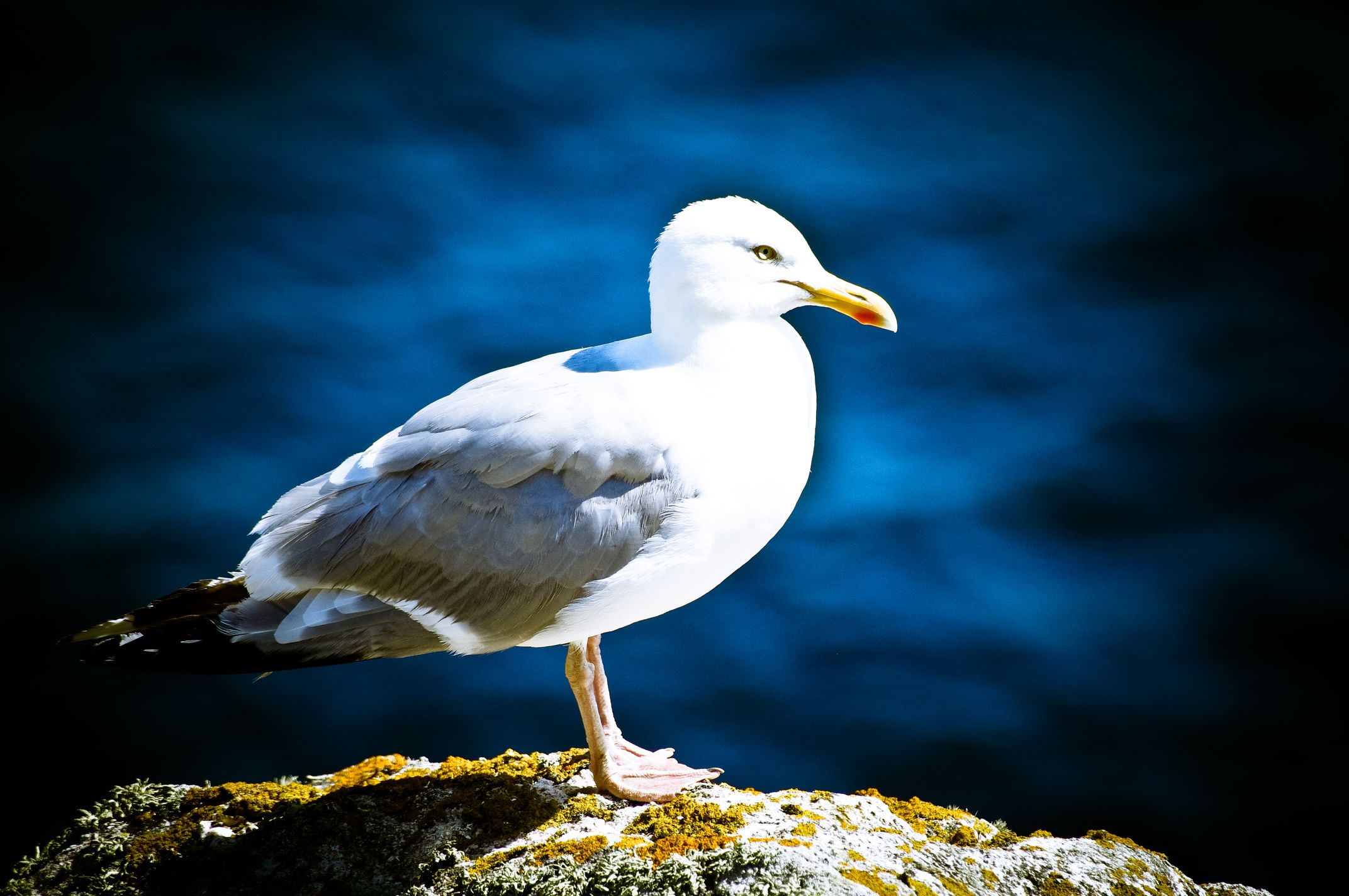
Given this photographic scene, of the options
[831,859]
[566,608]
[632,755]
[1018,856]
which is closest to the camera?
[831,859]

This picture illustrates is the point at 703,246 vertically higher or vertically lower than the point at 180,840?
higher

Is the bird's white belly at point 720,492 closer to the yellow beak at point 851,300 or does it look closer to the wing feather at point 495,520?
the wing feather at point 495,520

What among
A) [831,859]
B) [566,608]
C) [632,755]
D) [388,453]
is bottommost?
[831,859]

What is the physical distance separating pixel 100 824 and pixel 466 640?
1.22 meters

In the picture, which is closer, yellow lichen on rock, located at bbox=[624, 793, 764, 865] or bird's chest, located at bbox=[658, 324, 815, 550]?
yellow lichen on rock, located at bbox=[624, 793, 764, 865]

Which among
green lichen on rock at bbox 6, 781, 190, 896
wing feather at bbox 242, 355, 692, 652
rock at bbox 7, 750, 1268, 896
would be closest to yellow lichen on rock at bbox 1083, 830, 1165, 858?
rock at bbox 7, 750, 1268, 896

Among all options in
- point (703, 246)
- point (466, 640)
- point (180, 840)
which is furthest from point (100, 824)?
point (703, 246)

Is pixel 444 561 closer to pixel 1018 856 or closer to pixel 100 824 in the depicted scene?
pixel 100 824

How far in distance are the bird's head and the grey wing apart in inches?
22.4

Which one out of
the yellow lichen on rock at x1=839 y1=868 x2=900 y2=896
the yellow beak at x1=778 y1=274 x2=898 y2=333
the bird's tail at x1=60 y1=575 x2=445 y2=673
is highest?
the yellow beak at x1=778 y1=274 x2=898 y2=333

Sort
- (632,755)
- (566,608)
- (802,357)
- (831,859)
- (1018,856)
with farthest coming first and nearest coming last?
(632,755) < (802,357) < (566,608) < (1018,856) < (831,859)

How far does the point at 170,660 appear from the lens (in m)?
3.15

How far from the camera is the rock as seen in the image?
2.73 metres

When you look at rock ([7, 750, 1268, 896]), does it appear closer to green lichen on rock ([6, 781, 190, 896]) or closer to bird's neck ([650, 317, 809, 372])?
green lichen on rock ([6, 781, 190, 896])
